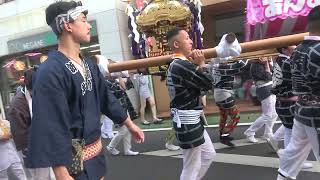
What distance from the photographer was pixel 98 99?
106 inches

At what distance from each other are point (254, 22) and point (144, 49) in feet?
7.01

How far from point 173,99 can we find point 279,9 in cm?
129

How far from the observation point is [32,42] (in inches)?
597

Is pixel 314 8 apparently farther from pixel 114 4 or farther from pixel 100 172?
pixel 114 4

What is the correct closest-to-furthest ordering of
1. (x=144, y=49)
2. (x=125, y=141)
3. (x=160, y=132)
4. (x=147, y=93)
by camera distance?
(x=144, y=49)
(x=125, y=141)
(x=160, y=132)
(x=147, y=93)

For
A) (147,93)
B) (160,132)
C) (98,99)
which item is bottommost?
(160,132)

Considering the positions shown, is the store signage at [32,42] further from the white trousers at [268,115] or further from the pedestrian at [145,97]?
the white trousers at [268,115]

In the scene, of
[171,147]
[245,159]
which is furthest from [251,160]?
[171,147]

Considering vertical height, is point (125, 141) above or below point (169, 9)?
below

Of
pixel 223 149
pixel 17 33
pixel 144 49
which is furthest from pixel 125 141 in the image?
pixel 17 33

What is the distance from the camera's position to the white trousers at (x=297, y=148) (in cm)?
349

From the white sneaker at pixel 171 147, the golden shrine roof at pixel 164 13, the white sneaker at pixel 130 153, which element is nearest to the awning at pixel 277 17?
the golden shrine roof at pixel 164 13

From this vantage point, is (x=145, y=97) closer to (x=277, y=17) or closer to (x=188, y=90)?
(x=188, y=90)

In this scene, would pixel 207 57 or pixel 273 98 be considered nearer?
pixel 207 57
